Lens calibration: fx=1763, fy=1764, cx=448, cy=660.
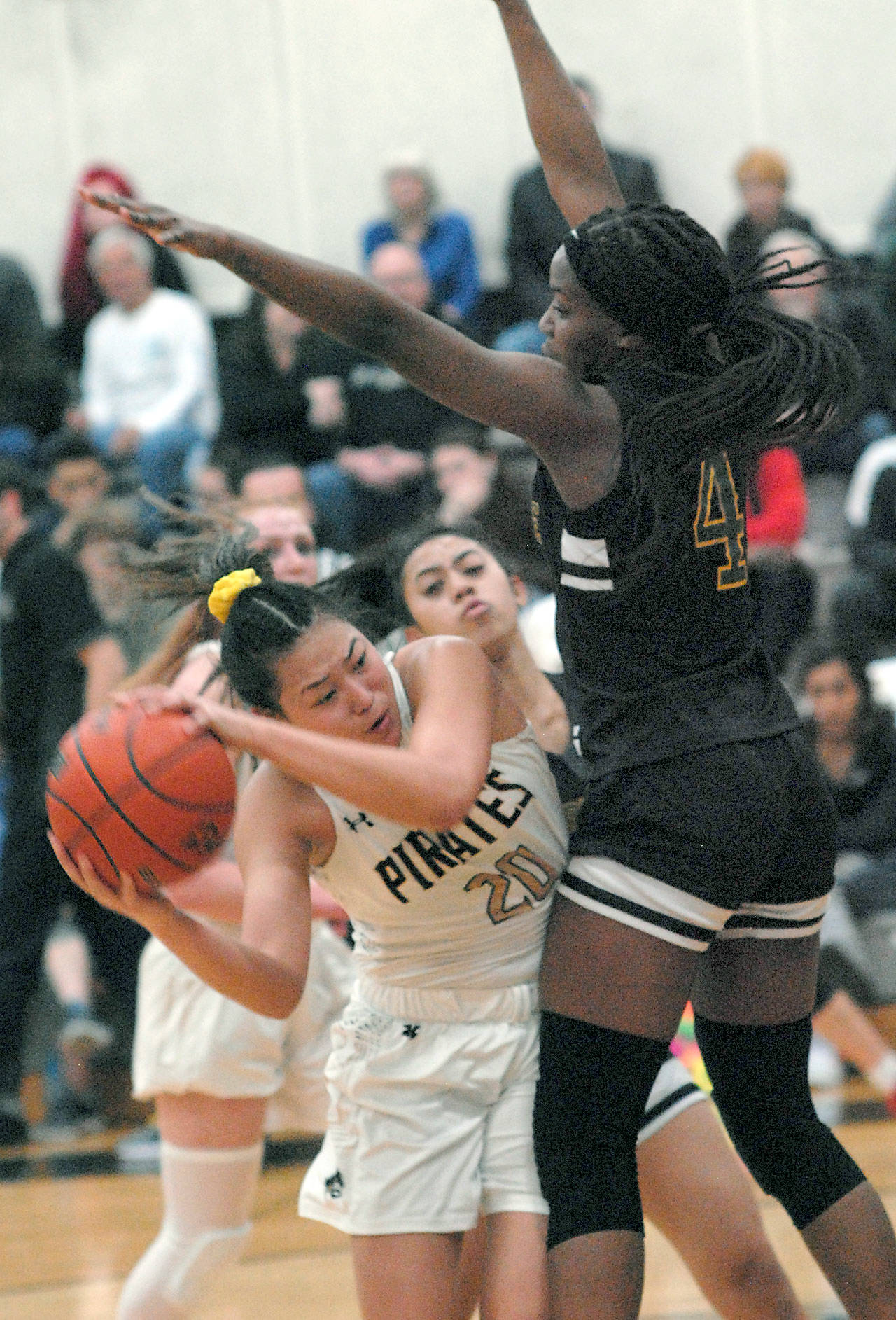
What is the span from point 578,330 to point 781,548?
142 inches

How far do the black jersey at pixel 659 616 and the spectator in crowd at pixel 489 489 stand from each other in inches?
98.2

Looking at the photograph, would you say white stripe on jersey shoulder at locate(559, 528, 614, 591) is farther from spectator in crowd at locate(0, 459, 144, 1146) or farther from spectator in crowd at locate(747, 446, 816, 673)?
spectator in crowd at locate(747, 446, 816, 673)

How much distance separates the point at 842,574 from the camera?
6570 mm

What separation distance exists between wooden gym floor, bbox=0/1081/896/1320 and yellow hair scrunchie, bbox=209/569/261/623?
2.03 meters

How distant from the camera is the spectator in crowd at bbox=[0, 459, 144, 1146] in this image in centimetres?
540

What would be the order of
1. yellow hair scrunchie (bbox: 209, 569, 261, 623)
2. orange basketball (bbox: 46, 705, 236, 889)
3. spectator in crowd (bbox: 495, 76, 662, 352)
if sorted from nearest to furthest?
orange basketball (bbox: 46, 705, 236, 889) < yellow hair scrunchie (bbox: 209, 569, 261, 623) < spectator in crowd (bbox: 495, 76, 662, 352)

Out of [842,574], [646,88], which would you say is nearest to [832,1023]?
[842,574]

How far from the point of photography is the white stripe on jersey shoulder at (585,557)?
2396 millimetres

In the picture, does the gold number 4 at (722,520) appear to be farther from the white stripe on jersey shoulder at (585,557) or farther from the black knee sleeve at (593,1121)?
the black knee sleeve at (593,1121)

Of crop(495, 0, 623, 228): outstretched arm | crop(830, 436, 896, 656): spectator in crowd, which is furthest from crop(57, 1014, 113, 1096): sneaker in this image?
crop(495, 0, 623, 228): outstretched arm

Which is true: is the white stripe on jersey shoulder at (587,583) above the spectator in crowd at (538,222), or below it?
below

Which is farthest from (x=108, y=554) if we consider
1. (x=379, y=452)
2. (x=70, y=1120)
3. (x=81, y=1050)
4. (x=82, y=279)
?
(x=82, y=279)

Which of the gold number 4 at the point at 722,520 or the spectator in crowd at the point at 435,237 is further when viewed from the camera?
the spectator in crowd at the point at 435,237

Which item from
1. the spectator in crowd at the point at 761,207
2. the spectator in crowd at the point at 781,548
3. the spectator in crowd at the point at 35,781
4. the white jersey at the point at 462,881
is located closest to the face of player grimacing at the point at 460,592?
the white jersey at the point at 462,881
